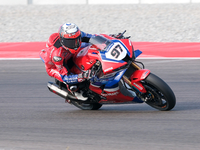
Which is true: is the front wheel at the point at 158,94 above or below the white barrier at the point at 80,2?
above

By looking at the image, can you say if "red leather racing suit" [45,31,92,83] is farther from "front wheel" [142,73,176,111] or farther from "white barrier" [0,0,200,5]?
"white barrier" [0,0,200,5]

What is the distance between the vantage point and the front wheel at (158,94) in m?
5.03

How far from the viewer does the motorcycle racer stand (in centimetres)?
521

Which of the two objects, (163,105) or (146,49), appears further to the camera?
(146,49)

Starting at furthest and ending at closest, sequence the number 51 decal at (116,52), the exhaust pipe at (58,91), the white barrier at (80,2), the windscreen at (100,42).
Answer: the white barrier at (80,2), the exhaust pipe at (58,91), the windscreen at (100,42), the number 51 decal at (116,52)

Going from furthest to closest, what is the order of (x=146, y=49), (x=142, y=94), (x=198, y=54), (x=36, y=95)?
1. (x=146, y=49)
2. (x=198, y=54)
3. (x=36, y=95)
4. (x=142, y=94)

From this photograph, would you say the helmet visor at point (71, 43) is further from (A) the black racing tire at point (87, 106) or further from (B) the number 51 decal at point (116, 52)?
(A) the black racing tire at point (87, 106)

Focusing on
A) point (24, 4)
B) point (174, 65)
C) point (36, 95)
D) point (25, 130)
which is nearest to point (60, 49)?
point (25, 130)

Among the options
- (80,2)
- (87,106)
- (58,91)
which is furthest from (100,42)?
(80,2)

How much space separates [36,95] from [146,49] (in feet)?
18.9

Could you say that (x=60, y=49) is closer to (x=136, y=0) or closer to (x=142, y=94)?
(x=142, y=94)

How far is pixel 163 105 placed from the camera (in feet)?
17.5

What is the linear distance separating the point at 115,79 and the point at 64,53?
0.84 metres

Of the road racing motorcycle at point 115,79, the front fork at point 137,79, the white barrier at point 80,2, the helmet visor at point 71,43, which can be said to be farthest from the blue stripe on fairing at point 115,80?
the white barrier at point 80,2
